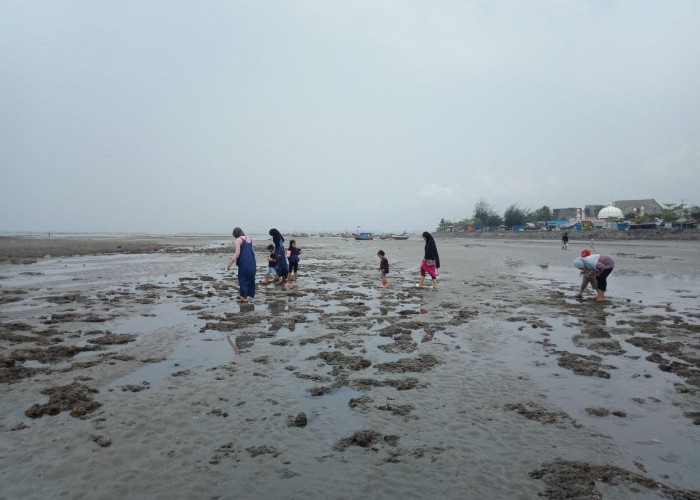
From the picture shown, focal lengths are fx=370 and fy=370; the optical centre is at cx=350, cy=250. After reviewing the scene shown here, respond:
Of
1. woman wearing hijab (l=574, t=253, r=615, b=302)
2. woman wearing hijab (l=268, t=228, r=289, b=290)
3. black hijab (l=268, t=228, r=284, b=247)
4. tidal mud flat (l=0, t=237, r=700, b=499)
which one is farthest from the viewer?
woman wearing hijab (l=268, t=228, r=289, b=290)

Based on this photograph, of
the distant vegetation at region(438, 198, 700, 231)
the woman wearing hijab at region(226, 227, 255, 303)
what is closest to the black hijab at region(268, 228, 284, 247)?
the woman wearing hijab at region(226, 227, 255, 303)

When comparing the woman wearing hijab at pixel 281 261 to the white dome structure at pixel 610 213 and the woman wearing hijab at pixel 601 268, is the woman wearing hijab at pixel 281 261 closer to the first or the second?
the woman wearing hijab at pixel 601 268

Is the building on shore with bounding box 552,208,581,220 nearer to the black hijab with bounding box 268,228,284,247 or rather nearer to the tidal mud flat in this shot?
the tidal mud flat

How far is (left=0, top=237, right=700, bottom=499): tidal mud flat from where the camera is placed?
11.6ft

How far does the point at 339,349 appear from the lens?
738 centimetres

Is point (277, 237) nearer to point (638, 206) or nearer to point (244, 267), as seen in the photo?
point (244, 267)

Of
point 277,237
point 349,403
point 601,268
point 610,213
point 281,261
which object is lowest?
point 349,403

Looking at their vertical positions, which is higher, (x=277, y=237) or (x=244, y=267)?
(x=277, y=237)

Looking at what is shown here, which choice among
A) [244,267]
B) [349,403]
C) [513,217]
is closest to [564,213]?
[513,217]

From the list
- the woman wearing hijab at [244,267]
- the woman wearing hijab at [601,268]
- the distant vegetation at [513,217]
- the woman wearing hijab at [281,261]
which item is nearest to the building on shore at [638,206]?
the distant vegetation at [513,217]

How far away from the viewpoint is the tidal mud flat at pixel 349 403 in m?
3.54

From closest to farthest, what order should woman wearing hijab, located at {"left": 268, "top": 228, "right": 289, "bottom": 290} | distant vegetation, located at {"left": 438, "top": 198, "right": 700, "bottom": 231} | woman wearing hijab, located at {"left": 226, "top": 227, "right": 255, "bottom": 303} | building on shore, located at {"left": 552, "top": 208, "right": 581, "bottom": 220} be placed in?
woman wearing hijab, located at {"left": 226, "top": 227, "right": 255, "bottom": 303}, woman wearing hijab, located at {"left": 268, "top": 228, "right": 289, "bottom": 290}, distant vegetation, located at {"left": 438, "top": 198, "right": 700, "bottom": 231}, building on shore, located at {"left": 552, "top": 208, "right": 581, "bottom": 220}

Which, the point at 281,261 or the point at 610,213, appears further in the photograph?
the point at 610,213

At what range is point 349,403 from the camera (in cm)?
509
